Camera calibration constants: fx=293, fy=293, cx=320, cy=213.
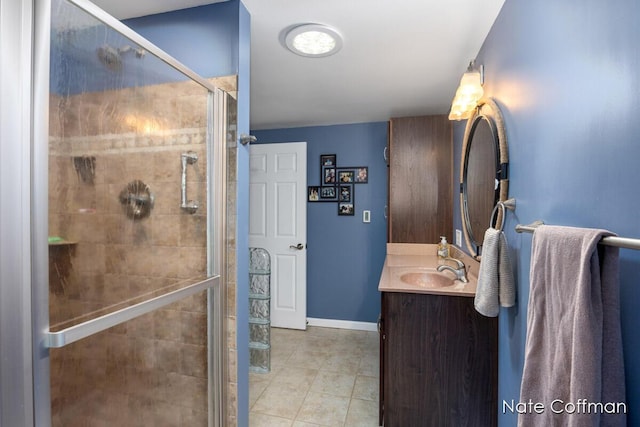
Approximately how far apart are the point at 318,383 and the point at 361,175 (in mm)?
2002

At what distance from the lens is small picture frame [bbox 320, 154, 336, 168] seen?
3232 mm

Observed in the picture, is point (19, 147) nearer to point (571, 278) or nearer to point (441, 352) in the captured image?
point (571, 278)

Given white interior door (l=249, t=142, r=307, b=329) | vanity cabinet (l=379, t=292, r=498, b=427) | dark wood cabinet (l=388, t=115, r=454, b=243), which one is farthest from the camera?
white interior door (l=249, t=142, r=307, b=329)

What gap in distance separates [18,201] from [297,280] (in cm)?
258

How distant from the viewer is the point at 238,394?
143 cm

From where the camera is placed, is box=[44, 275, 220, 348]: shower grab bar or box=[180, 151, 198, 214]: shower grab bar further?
box=[180, 151, 198, 214]: shower grab bar

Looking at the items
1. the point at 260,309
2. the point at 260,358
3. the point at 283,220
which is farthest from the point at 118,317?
the point at 283,220

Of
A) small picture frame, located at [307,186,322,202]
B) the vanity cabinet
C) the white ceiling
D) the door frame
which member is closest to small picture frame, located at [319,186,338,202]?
small picture frame, located at [307,186,322,202]

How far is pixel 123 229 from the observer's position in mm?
1182

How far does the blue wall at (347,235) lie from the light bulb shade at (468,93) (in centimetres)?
147

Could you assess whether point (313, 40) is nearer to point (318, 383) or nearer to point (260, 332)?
point (260, 332)

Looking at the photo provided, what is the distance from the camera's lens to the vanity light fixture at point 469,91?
1.56 metres

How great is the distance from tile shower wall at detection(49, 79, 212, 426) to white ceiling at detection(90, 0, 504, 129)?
24.6 inches

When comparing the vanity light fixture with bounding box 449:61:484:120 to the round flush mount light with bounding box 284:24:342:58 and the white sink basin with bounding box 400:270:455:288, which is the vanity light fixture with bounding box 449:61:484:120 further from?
the white sink basin with bounding box 400:270:455:288
